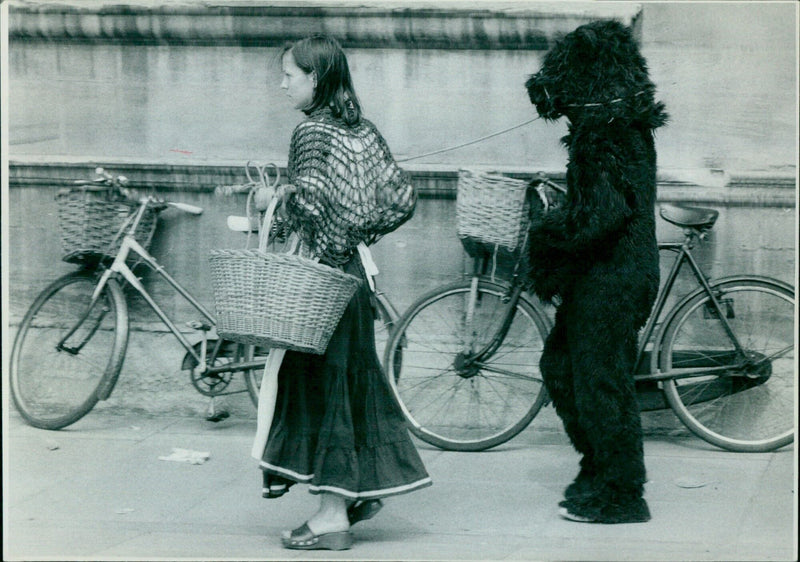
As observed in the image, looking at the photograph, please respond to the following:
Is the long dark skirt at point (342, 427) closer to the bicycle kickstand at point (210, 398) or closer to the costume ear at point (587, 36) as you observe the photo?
the costume ear at point (587, 36)

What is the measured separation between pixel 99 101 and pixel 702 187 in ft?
11.8

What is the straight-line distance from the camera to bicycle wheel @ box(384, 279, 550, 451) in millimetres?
6277

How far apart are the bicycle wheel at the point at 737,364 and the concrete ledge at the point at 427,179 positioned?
1.88ft

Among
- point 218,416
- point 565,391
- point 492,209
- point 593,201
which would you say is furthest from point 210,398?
point 593,201

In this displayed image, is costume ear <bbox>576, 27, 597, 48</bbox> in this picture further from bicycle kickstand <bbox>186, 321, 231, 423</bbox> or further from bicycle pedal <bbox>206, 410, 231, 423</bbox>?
bicycle pedal <bbox>206, 410, 231, 423</bbox>

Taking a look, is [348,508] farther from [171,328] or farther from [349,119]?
[171,328]

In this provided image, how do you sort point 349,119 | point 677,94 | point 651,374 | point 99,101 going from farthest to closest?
point 99,101, point 677,94, point 651,374, point 349,119

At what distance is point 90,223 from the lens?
259 inches

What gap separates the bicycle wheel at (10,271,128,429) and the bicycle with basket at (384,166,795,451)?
64.7 inches

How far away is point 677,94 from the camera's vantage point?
21.1 feet

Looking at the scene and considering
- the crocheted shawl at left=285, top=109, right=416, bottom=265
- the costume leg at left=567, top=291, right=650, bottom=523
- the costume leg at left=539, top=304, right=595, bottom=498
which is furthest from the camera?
the costume leg at left=539, top=304, right=595, bottom=498

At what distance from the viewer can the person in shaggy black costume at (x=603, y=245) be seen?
15.8 feet

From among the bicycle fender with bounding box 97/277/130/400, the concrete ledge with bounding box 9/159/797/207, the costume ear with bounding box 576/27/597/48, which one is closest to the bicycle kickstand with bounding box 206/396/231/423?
A: the bicycle fender with bounding box 97/277/130/400

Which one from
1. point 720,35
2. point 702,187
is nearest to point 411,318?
point 702,187
